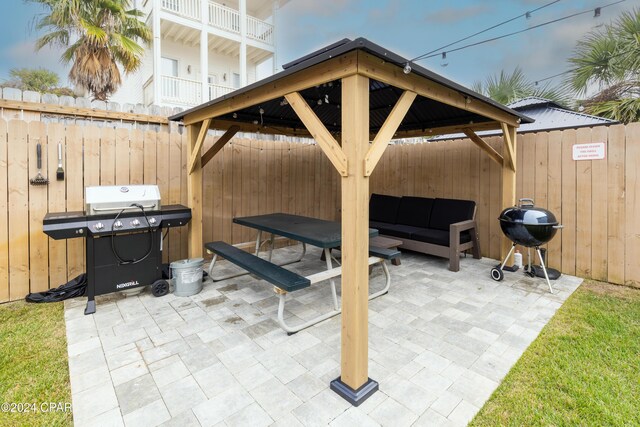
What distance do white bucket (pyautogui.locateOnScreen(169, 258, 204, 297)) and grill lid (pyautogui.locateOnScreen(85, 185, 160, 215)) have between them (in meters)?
0.73

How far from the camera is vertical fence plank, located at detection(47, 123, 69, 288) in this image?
372cm

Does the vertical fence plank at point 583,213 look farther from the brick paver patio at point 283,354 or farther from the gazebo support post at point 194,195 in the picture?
the gazebo support post at point 194,195

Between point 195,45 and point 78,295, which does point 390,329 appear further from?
point 195,45

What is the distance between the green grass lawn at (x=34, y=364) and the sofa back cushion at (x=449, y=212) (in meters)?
5.00

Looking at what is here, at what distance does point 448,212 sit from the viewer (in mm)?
5316

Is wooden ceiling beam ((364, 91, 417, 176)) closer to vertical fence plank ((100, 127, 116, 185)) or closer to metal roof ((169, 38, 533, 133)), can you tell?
metal roof ((169, 38, 533, 133))

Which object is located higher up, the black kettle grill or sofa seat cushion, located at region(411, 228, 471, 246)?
the black kettle grill

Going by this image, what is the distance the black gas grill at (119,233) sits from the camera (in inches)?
127

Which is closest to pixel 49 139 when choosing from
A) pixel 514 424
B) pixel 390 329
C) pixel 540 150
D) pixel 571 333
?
pixel 390 329

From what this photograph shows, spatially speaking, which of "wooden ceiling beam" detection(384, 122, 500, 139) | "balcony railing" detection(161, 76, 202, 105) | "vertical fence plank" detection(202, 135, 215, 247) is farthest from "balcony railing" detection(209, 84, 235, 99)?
"wooden ceiling beam" detection(384, 122, 500, 139)

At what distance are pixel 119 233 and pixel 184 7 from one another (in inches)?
355

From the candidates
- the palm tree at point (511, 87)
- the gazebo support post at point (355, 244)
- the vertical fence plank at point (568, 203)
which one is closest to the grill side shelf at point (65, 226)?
the gazebo support post at point (355, 244)

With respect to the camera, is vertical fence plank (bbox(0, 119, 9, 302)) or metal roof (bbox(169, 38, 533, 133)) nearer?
metal roof (bbox(169, 38, 533, 133))

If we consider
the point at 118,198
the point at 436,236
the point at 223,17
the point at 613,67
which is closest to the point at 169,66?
the point at 223,17
